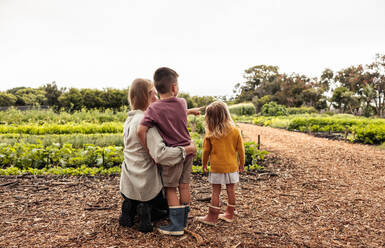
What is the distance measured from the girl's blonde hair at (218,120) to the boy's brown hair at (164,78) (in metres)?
0.56

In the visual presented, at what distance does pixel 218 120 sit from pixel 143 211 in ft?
3.94

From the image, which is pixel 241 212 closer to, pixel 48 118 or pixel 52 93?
pixel 48 118

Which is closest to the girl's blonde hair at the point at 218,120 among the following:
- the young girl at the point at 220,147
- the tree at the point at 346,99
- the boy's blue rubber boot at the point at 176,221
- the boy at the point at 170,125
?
the young girl at the point at 220,147

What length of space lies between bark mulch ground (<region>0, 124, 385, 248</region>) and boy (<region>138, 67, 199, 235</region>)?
0.22 metres

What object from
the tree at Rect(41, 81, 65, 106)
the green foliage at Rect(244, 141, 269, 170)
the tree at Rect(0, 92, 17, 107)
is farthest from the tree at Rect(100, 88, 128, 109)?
the tree at Rect(0, 92, 17, 107)

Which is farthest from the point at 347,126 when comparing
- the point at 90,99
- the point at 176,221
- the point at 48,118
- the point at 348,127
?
the point at 90,99

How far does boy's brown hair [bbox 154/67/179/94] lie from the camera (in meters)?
2.50

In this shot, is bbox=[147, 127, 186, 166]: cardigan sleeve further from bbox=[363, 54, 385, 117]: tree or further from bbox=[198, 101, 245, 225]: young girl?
bbox=[363, 54, 385, 117]: tree

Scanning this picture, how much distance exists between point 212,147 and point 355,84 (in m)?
34.2

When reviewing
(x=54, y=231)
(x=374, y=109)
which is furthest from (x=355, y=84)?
(x=54, y=231)

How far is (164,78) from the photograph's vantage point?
2502 mm

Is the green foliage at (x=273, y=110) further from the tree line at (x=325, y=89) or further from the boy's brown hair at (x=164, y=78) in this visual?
the boy's brown hair at (x=164, y=78)

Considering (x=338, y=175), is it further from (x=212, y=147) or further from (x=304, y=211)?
(x=212, y=147)

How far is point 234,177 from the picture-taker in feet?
9.16
